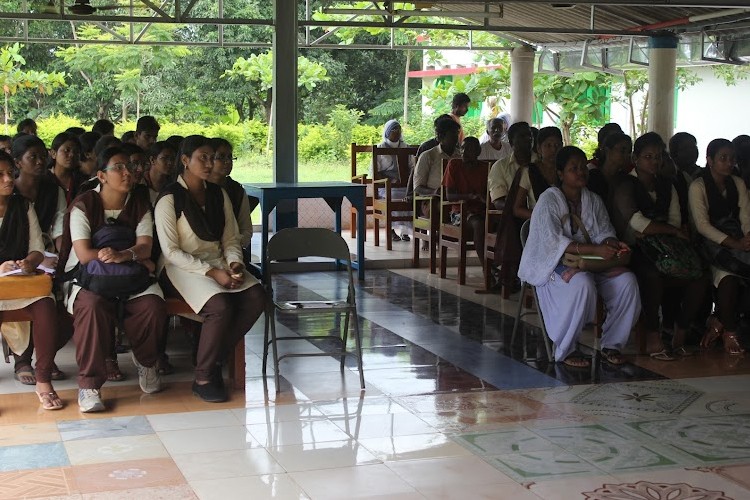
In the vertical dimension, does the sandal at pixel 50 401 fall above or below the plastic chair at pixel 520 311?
below

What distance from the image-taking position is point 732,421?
5.38 m

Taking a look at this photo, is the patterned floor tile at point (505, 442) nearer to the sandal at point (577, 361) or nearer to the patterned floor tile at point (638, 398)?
the patterned floor tile at point (638, 398)

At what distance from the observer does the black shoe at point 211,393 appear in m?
5.58

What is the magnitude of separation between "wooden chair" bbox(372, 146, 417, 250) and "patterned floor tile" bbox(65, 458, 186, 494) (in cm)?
689

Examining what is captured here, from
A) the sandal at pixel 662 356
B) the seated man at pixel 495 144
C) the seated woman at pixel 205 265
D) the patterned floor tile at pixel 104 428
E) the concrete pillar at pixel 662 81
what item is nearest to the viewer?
the patterned floor tile at pixel 104 428

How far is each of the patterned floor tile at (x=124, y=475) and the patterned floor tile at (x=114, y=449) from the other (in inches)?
2.8

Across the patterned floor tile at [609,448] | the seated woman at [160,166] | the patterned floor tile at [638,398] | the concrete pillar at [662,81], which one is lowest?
the patterned floor tile at [638,398]

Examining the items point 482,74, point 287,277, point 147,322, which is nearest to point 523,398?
point 147,322

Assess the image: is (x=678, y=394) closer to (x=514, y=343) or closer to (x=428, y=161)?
(x=514, y=343)

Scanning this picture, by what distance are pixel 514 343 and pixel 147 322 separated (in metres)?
2.56

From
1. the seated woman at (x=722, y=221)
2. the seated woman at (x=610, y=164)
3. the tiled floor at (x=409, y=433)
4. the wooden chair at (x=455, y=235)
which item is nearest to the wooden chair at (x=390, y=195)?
the wooden chair at (x=455, y=235)

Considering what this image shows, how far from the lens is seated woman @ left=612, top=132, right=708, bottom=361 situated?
678 cm

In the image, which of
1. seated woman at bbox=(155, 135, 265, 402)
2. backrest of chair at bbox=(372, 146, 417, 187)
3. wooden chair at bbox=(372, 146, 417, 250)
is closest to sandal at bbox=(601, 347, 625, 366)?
seated woman at bbox=(155, 135, 265, 402)

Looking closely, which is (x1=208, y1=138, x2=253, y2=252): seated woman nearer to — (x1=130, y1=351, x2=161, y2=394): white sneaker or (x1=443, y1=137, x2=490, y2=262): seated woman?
(x1=130, y1=351, x2=161, y2=394): white sneaker
